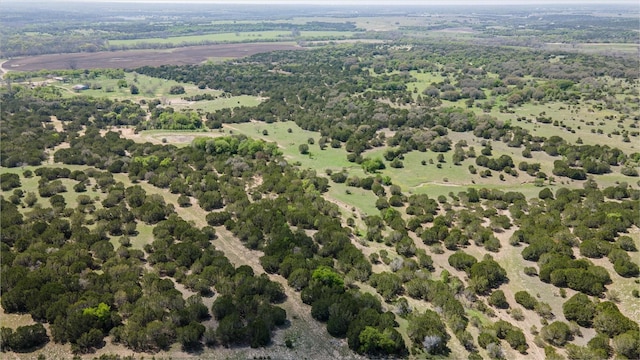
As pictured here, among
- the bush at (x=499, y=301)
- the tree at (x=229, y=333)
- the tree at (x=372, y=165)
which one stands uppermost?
the tree at (x=372, y=165)

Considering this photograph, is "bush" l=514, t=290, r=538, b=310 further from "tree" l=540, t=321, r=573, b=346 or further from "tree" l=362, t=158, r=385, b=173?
"tree" l=362, t=158, r=385, b=173

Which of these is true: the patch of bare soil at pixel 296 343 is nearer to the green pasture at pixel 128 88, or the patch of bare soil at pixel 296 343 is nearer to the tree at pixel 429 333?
the tree at pixel 429 333

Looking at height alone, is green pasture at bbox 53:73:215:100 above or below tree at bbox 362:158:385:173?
above

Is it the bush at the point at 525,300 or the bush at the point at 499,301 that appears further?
the bush at the point at 499,301

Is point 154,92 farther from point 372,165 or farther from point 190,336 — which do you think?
point 190,336

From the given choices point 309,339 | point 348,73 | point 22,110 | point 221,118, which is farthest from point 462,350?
point 348,73

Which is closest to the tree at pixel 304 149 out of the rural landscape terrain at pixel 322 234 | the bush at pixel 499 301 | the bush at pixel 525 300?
the rural landscape terrain at pixel 322 234

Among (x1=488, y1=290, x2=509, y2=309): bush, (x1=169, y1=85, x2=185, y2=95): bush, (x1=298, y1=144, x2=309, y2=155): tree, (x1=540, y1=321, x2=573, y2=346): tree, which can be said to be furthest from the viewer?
(x1=169, y1=85, x2=185, y2=95): bush

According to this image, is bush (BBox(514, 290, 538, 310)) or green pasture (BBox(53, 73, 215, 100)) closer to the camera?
bush (BBox(514, 290, 538, 310))

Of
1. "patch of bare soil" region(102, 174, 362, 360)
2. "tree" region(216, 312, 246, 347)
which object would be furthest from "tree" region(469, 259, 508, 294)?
"tree" region(216, 312, 246, 347)

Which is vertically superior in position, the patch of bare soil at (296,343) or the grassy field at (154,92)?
the grassy field at (154,92)

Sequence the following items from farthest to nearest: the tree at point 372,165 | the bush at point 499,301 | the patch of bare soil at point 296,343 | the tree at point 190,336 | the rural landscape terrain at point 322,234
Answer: the tree at point 372,165, the bush at point 499,301, the rural landscape terrain at point 322,234, the tree at point 190,336, the patch of bare soil at point 296,343
